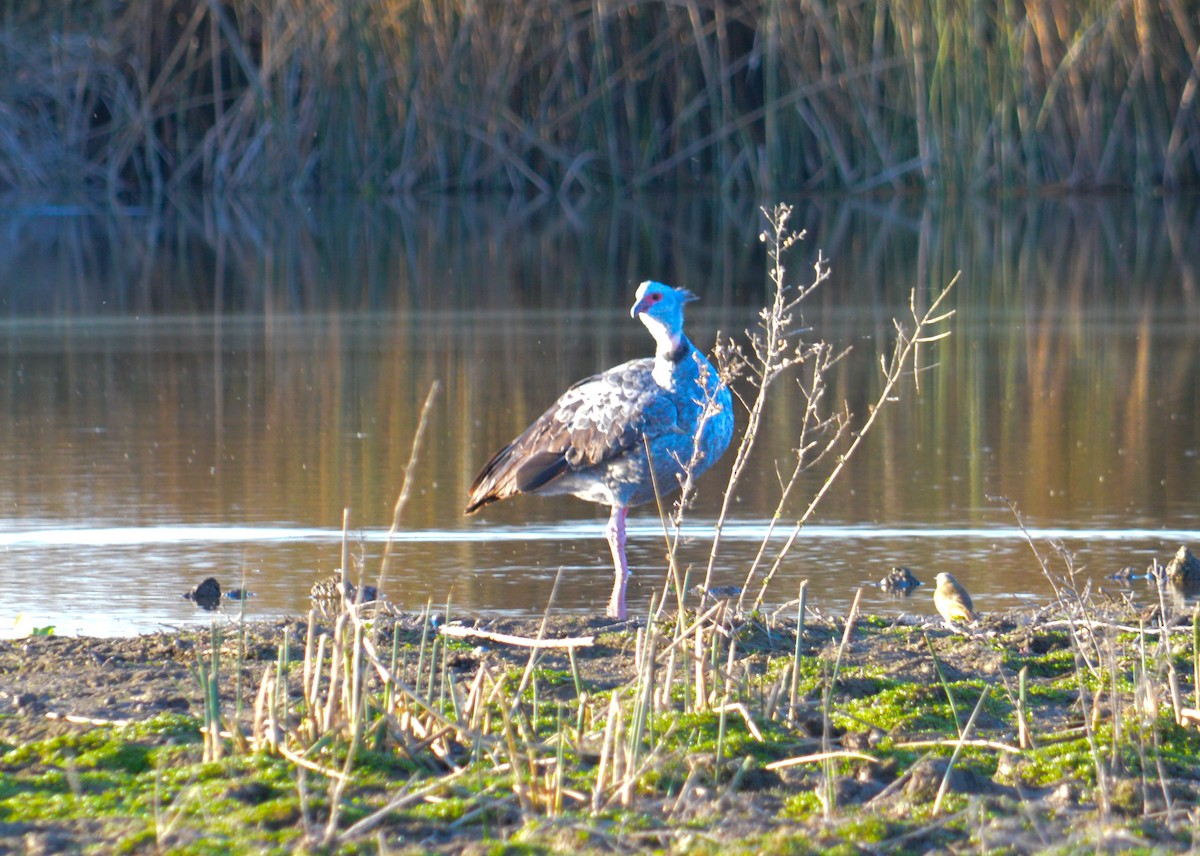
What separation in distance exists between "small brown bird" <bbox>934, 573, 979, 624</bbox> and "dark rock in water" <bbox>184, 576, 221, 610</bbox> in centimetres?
221

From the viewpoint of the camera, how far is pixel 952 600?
609cm

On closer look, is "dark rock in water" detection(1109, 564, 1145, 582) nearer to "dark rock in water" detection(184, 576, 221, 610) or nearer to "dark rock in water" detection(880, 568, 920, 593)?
"dark rock in water" detection(880, 568, 920, 593)

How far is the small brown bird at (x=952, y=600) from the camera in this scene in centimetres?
601

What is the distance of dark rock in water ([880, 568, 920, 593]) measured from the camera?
258 inches

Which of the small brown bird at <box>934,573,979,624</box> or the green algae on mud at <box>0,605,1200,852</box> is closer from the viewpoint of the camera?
the green algae on mud at <box>0,605,1200,852</box>

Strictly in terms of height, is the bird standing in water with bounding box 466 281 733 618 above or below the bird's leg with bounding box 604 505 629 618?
above

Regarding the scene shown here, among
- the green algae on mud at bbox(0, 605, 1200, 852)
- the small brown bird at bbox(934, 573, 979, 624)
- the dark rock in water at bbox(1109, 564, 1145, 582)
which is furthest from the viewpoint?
the dark rock in water at bbox(1109, 564, 1145, 582)

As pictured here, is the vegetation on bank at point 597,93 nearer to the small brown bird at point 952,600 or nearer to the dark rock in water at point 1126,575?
the dark rock in water at point 1126,575

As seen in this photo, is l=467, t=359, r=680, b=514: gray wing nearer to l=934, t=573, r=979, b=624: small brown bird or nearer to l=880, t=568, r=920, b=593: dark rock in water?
l=880, t=568, r=920, b=593: dark rock in water

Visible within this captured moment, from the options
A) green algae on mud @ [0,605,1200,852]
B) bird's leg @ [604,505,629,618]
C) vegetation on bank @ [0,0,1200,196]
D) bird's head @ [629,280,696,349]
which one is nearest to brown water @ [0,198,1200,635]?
bird's leg @ [604,505,629,618]

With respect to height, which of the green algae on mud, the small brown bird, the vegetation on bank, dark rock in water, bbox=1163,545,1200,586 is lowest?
the green algae on mud

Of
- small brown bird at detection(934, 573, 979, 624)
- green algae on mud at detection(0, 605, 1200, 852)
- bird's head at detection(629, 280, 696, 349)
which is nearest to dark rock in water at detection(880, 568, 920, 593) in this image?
small brown bird at detection(934, 573, 979, 624)

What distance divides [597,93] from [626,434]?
1746 centimetres

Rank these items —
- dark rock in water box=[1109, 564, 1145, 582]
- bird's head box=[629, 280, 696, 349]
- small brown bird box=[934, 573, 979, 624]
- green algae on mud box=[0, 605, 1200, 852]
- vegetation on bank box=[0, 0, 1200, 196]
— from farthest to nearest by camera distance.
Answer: vegetation on bank box=[0, 0, 1200, 196]
bird's head box=[629, 280, 696, 349]
dark rock in water box=[1109, 564, 1145, 582]
small brown bird box=[934, 573, 979, 624]
green algae on mud box=[0, 605, 1200, 852]
